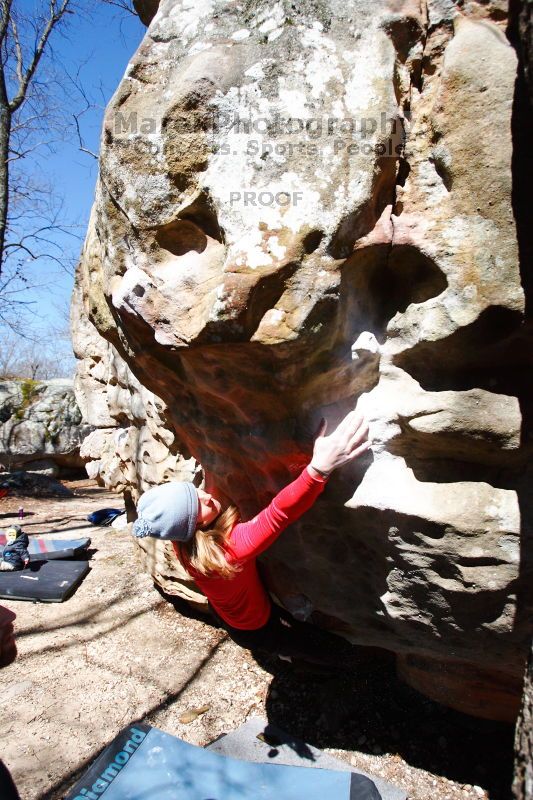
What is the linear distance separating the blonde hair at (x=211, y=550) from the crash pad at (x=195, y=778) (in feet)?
3.00

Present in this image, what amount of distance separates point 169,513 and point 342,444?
2.24ft

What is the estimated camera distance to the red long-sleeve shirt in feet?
5.99

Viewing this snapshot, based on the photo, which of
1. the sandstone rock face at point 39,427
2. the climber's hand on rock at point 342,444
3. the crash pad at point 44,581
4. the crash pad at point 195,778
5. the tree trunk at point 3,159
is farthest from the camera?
the sandstone rock face at point 39,427

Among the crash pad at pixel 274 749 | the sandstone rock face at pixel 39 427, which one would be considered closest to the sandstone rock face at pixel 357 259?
the crash pad at pixel 274 749

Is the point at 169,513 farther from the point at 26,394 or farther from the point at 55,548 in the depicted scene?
the point at 26,394

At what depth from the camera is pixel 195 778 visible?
2246 millimetres

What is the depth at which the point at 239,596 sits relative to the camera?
91.9 inches

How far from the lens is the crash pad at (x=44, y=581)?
3877mm

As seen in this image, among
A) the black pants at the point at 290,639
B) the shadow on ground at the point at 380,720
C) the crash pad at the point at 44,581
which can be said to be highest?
the black pants at the point at 290,639

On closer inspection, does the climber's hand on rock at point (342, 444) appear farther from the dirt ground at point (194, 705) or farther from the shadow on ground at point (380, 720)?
the dirt ground at point (194, 705)

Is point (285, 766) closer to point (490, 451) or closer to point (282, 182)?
point (490, 451)

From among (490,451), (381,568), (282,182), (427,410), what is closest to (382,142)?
(282,182)

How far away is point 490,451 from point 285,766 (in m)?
1.69

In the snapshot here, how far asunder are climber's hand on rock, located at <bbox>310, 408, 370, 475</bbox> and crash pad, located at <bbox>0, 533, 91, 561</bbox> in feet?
11.4
